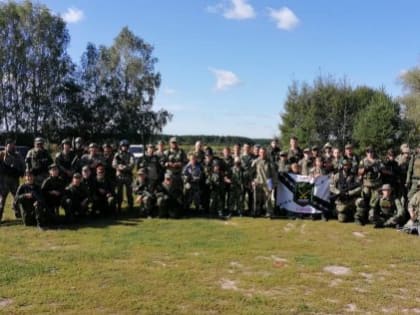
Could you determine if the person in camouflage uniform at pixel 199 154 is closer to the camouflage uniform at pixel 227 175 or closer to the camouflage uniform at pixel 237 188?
the camouflage uniform at pixel 227 175

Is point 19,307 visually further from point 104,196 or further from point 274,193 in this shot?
point 274,193

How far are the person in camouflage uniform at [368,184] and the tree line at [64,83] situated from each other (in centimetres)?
3243

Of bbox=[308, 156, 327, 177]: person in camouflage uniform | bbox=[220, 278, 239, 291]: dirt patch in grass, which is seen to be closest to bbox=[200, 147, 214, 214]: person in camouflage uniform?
bbox=[308, 156, 327, 177]: person in camouflage uniform

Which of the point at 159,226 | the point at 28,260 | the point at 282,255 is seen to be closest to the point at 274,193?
the point at 159,226

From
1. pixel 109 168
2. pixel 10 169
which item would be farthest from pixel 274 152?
pixel 10 169

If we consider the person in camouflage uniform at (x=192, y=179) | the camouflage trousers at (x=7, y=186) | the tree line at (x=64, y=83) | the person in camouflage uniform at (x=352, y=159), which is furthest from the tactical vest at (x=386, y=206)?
the tree line at (x=64, y=83)

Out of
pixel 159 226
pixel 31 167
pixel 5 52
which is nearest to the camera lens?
pixel 159 226

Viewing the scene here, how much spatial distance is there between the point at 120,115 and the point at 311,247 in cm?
3538

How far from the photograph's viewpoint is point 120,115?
140 feet

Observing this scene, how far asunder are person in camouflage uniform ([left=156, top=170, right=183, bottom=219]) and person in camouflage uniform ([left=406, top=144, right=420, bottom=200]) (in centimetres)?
570

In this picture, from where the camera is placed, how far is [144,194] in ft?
41.4

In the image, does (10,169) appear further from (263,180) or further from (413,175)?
(413,175)

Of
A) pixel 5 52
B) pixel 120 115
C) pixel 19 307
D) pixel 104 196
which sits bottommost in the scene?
pixel 19 307

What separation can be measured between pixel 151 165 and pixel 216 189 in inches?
73.3
